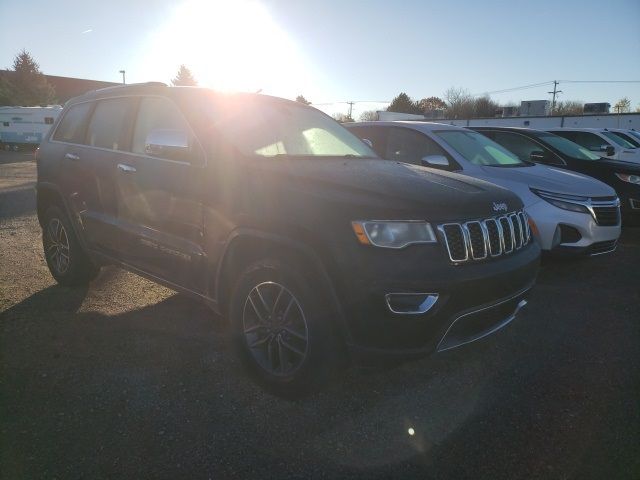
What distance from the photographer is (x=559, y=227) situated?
5023 mm

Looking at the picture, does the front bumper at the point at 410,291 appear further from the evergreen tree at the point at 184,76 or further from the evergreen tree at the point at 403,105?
the evergreen tree at the point at 403,105

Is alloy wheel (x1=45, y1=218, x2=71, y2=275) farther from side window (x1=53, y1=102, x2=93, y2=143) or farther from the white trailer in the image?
the white trailer

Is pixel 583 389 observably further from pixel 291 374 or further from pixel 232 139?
pixel 232 139

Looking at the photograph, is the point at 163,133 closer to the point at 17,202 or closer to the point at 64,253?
the point at 64,253

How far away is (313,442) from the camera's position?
7.92ft

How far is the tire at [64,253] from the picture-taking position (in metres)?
4.47

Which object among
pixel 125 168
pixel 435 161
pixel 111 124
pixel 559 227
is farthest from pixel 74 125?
pixel 559 227

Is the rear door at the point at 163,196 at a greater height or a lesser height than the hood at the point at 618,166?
lesser

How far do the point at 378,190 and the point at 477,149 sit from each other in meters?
3.99

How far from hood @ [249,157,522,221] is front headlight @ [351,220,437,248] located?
0.05 m

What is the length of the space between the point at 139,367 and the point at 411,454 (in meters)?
1.84

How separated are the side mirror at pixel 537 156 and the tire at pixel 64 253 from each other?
6434 millimetres

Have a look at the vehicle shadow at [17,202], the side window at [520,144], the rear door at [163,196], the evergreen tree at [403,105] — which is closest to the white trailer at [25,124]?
the vehicle shadow at [17,202]

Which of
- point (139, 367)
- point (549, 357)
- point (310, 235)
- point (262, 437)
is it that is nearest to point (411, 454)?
point (262, 437)
